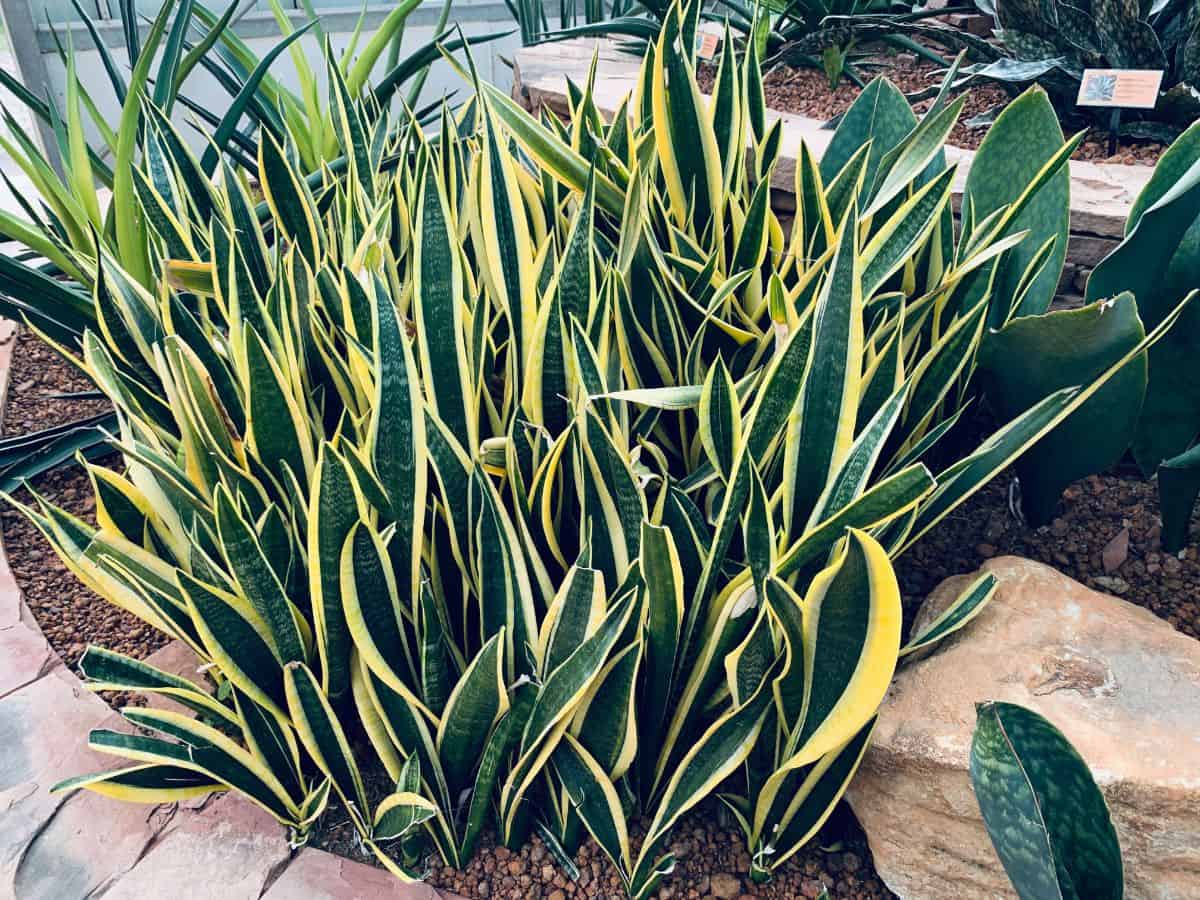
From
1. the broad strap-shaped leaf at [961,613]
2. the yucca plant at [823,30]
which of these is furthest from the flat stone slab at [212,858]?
the yucca plant at [823,30]

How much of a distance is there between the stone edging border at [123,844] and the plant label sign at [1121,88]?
144 centimetres

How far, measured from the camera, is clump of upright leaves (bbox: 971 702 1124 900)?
513mm

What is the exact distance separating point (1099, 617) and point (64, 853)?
94cm

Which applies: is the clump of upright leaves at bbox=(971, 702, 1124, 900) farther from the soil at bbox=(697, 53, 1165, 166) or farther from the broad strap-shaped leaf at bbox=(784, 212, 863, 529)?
the soil at bbox=(697, 53, 1165, 166)

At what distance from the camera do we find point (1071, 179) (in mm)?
1309

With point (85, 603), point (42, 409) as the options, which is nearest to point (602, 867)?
point (85, 603)

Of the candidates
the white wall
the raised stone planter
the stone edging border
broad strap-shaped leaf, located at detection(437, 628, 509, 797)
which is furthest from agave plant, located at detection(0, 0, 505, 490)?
the white wall

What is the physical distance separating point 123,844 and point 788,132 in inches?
57.1

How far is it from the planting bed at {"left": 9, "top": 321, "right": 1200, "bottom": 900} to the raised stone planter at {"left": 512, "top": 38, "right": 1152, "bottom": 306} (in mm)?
342

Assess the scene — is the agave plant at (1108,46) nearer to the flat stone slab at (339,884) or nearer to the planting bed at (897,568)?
the planting bed at (897,568)

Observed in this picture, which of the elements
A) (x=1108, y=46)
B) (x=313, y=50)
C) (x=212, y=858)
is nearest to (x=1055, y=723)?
(x=212, y=858)

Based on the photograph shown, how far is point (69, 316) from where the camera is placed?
1.24m

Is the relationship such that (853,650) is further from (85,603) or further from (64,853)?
(85,603)

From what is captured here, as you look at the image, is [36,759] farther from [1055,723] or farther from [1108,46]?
[1108,46]
